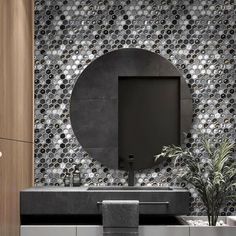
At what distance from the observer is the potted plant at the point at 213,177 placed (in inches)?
162

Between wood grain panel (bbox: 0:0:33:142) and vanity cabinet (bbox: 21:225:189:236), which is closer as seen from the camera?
wood grain panel (bbox: 0:0:33:142)

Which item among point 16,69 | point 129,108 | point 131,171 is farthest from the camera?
point 129,108

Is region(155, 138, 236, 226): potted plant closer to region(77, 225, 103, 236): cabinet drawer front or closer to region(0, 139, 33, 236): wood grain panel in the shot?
region(77, 225, 103, 236): cabinet drawer front

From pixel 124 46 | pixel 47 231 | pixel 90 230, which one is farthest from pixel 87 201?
pixel 124 46

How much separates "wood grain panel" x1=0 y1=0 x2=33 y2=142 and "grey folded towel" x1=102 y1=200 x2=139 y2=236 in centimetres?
94

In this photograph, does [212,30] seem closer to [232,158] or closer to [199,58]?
[199,58]

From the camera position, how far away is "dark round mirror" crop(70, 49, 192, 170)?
4.54 m

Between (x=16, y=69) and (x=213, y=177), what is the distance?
6.16ft

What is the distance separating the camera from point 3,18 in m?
3.51

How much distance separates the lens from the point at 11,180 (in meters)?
3.72

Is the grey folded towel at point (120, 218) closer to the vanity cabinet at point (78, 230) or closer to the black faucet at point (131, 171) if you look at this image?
the vanity cabinet at point (78, 230)

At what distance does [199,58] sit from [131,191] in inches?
57.3

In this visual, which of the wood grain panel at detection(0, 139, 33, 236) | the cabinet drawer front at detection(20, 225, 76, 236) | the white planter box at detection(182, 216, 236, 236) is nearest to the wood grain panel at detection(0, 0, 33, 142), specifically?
the wood grain panel at detection(0, 139, 33, 236)

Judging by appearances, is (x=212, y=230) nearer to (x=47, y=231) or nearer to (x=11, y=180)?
(x=47, y=231)
